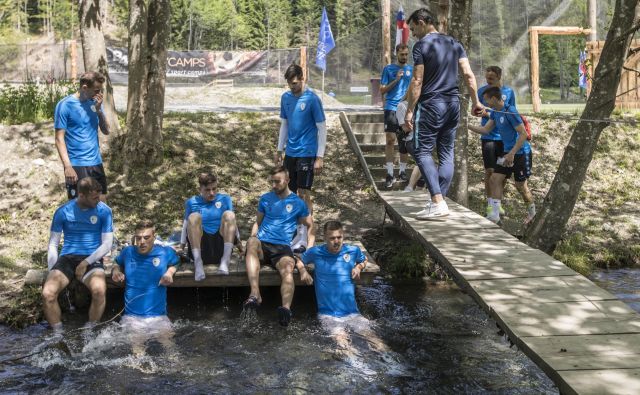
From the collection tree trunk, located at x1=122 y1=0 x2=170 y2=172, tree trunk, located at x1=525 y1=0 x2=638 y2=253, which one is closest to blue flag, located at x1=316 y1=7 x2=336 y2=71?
tree trunk, located at x1=122 y1=0 x2=170 y2=172

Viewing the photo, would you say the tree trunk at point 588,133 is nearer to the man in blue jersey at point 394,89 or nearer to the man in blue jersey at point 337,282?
the man in blue jersey at point 337,282

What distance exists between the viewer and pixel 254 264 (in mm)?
7328

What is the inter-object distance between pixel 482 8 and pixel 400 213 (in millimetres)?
11198

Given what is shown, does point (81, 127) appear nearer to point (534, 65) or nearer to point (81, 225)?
point (81, 225)

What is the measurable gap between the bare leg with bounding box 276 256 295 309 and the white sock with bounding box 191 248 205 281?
79 centimetres

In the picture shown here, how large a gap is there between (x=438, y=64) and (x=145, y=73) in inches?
238

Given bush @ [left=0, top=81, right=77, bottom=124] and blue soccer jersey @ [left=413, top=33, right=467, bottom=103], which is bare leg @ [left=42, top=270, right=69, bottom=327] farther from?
bush @ [left=0, top=81, right=77, bottom=124]

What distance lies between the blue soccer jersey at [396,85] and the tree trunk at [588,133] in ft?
10.3

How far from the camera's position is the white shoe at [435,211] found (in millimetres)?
7707

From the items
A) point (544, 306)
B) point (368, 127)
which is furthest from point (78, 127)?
point (368, 127)

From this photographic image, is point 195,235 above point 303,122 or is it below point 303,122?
below

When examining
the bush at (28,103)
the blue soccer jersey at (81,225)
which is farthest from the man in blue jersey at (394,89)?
the bush at (28,103)

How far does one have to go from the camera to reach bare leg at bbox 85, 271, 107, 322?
7.04 m

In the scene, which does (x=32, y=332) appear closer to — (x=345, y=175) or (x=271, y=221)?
(x=271, y=221)
